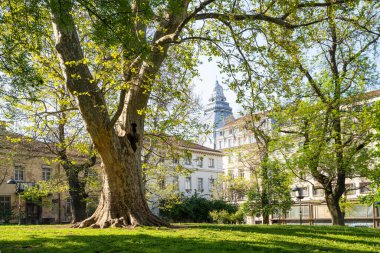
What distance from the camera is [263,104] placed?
46.6 feet

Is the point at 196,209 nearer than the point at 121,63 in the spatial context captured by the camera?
No

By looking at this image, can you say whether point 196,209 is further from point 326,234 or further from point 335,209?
point 326,234

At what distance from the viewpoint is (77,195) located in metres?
25.1

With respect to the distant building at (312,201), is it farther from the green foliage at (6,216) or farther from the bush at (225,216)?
the green foliage at (6,216)

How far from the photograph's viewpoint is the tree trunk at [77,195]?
79.5 ft

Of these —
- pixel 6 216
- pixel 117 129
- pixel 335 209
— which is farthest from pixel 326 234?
pixel 6 216

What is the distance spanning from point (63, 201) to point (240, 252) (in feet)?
123

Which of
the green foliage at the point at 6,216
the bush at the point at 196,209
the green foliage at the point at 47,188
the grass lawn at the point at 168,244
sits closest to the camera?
the grass lawn at the point at 168,244

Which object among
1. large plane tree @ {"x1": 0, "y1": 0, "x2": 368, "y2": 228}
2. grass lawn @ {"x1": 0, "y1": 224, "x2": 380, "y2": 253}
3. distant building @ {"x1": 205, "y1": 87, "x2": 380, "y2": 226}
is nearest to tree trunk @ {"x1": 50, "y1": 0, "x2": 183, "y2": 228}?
large plane tree @ {"x1": 0, "y1": 0, "x2": 368, "y2": 228}

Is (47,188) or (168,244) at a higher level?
(47,188)

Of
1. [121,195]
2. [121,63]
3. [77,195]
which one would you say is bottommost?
[77,195]

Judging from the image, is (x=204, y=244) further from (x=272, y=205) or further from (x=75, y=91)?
(x=272, y=205)

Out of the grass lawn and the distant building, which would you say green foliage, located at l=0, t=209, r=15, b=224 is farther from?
the grass lawn

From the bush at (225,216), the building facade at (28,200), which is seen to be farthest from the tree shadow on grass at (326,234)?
the building facade at (28,200)
